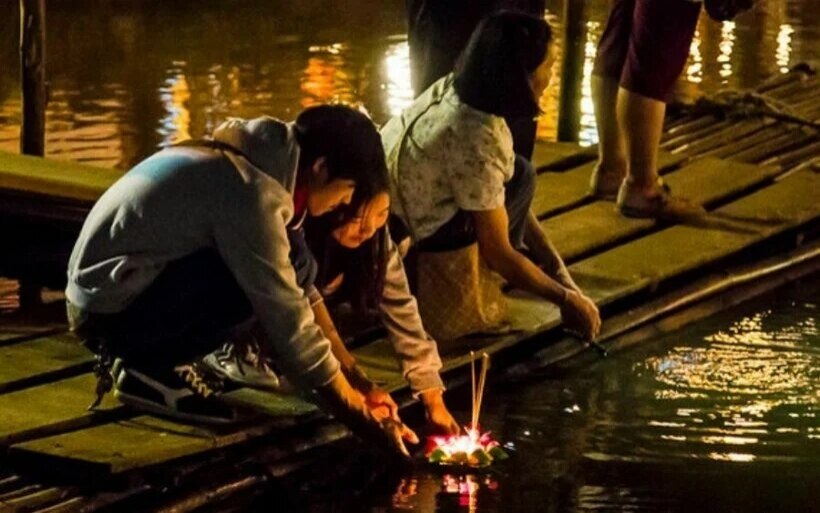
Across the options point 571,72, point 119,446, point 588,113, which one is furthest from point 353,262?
point 588,113

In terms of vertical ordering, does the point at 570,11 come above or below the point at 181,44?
above

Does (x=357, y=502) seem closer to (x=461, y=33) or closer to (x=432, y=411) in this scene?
(x=432, y=411)

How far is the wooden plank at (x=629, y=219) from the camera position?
7.98m

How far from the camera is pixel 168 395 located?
5.61 m

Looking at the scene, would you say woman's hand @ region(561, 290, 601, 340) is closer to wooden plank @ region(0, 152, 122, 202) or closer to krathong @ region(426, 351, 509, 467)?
krathong @ region(426, 351, 509, 467)

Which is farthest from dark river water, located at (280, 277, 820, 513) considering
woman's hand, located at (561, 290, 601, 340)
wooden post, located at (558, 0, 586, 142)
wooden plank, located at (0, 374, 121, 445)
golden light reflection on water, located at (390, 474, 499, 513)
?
wooden post, located at (558, 0, 586, 142)

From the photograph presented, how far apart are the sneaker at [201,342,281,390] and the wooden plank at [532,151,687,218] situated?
257 centimetres

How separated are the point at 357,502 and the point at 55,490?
2.83ft

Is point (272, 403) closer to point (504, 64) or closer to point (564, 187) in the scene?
point (504, 64)

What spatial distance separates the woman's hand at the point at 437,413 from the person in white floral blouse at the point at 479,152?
61 centimetres

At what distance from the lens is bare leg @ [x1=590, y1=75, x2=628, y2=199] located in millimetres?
8539

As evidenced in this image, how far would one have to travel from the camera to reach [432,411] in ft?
19.1

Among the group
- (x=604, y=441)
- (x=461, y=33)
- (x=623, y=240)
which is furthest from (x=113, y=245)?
(x=623, y=240)

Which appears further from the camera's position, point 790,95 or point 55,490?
point 790,95
